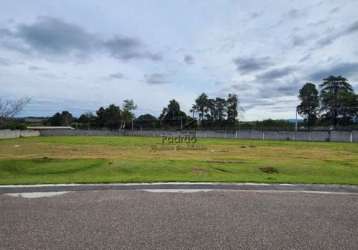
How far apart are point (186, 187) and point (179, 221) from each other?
7.47 ft

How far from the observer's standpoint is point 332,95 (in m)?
51.0

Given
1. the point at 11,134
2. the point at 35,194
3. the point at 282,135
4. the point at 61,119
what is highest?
the point at 61,119

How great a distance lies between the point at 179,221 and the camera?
3.91 metres

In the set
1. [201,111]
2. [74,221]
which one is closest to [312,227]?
[74,221]

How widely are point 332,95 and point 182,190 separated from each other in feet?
175

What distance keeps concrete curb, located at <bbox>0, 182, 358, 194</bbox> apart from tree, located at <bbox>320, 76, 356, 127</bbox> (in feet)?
142

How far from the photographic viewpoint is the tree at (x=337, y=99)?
1797 inches

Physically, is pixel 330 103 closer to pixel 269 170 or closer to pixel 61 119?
pixel 269 170

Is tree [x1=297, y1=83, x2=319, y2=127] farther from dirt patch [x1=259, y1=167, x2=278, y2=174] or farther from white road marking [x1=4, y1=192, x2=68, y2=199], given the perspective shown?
white road marking [x1=4, y1=192, x2=68, y2=199]

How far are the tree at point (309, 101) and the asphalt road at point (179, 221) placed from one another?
177 feet

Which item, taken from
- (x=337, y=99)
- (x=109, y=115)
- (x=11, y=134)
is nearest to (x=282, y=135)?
(x=337, y=99)

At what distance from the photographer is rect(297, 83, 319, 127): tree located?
5425 centimetres

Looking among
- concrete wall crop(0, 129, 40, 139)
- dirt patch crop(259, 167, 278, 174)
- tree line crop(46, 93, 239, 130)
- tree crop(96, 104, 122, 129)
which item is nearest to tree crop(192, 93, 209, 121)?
tree line crop(46, 93, 239, 130)

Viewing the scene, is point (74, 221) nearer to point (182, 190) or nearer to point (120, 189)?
point (120, 189)
